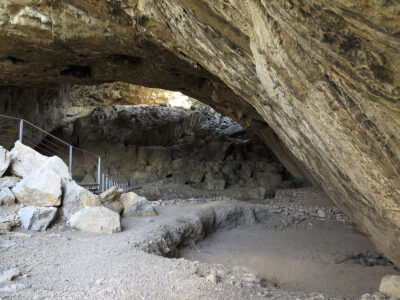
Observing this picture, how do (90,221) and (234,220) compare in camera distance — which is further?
(234,220)

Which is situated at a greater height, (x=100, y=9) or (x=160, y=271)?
(x=100, y=9)

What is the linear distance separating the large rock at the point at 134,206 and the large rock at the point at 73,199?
47.5 inches

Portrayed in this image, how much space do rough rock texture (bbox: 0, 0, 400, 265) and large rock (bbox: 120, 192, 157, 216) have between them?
325 cm

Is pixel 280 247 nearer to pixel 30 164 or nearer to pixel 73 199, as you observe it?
pixel 73 199

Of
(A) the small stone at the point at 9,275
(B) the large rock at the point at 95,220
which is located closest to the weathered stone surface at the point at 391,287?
(B) the large rock at the point at 95,220

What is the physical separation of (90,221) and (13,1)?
14.2ft

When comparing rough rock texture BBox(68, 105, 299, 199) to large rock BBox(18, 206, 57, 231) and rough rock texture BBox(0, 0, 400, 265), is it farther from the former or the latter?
large rock BBox(18, 206, 57, 231)

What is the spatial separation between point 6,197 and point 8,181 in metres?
0.43

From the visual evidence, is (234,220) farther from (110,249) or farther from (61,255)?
(61,255)

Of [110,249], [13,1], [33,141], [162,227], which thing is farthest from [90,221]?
[33,141]

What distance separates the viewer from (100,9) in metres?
5.62

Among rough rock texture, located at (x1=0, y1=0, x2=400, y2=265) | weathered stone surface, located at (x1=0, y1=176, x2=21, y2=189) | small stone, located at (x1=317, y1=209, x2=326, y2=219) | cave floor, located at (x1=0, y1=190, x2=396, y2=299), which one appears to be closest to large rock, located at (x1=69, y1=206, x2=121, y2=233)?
cave floor, located at (x1=0, y1=190, x2=396, y2=299)

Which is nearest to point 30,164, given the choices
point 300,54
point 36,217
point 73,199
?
point 73,199

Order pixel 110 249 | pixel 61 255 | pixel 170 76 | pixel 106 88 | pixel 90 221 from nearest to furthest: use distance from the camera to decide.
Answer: pixel 61 255
pixel 110 249
pixel 90 221
pixel 170 76
pixel 106 88
